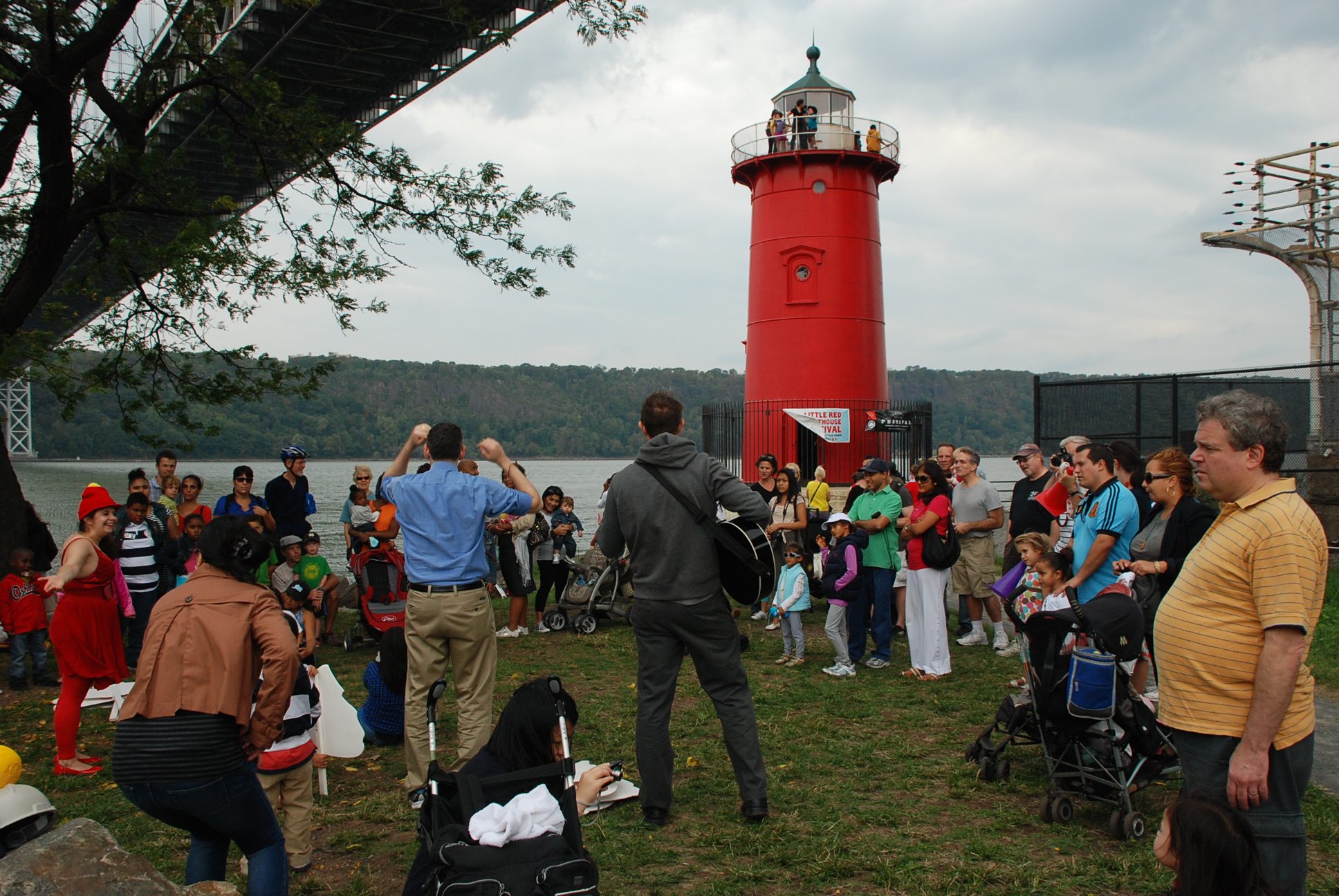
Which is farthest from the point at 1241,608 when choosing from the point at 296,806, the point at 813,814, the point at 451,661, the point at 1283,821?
the point at 451,661

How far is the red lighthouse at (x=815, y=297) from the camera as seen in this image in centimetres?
1936

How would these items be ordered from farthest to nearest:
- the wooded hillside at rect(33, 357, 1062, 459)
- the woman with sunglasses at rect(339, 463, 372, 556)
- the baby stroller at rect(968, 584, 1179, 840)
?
the wooded hillside at rect(33, 357, 1062, 459), the woman with sunglasses at rect(339, 463, 372, 556), the baby stroller at rect(968, 584, 1179, 840)

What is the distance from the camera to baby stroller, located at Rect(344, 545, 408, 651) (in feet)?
30.9

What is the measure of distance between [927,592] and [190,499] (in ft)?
22.8

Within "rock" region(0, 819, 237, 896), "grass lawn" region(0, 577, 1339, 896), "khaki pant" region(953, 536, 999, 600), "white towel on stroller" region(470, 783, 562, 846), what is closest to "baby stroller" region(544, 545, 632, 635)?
"grass lawn" region(0, 577, 1339, 896)

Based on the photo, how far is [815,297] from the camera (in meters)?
19.6

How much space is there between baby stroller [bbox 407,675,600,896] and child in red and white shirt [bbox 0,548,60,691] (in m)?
6.49

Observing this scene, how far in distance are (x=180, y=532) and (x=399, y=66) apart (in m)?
7.14

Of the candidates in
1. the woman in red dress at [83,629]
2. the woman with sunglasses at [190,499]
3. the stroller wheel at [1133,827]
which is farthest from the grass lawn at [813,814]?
the woman with sunglasses at [190,499]

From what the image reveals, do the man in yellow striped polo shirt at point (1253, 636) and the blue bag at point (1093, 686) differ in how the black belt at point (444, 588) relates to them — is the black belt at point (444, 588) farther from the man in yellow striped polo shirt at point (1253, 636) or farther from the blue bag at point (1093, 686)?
the man in yellow striped polo shirt at point (1253, 636)

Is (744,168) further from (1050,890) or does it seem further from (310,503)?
(1050,890)

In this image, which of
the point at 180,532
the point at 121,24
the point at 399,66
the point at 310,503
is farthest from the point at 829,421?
the point at 121,24

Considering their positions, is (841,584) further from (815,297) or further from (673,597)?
(815,297)

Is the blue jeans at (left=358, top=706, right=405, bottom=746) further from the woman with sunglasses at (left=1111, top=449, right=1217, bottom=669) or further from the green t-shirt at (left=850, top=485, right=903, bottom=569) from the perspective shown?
the woman with sunglasses at (left=1111, top=449, right=1217, bottom=669)
